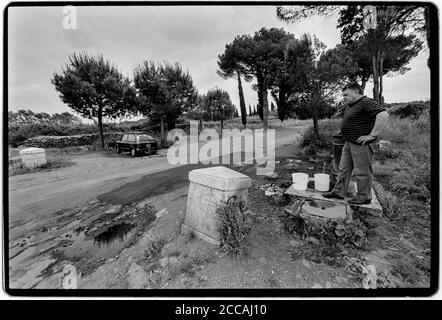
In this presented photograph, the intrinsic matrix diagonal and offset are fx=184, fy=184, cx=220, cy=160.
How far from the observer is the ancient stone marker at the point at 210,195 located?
2059mm

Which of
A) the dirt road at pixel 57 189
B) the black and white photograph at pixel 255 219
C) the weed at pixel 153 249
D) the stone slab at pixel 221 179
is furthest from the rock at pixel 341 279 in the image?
the dirt road at pixel 57 189

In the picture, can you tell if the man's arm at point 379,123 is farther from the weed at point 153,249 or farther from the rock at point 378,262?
the weed at point 153,249

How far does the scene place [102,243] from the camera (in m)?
2.74

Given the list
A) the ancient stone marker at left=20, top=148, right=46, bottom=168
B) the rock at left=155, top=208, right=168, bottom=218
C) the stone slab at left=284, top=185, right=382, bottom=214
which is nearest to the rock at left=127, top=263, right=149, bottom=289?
the rock at left=155, top=208, right=168, bottom=218

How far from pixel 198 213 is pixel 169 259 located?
59 centimetres

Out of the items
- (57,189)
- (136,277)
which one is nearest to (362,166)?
(136,277)

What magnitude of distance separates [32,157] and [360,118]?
33.7 ft

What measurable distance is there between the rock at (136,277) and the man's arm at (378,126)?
9.07 ft

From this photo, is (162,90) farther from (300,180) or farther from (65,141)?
(300,180)

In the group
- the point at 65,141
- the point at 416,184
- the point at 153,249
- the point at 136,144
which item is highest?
the point at 65,141

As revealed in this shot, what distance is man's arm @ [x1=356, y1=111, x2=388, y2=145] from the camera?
6.47 ft

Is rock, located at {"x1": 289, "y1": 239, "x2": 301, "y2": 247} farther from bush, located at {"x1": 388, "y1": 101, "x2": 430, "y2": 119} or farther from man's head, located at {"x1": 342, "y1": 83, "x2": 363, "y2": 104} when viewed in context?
bush, located at {"x1": 388, "y1": 101, "x2": 430, "y2": 119}

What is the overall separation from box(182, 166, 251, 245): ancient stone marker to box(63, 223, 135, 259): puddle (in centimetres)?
104

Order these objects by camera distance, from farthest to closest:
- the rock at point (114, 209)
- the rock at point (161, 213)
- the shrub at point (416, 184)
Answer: the rock at point (114, 209)
the rock at point (161, 213)
the shrub at point (416, 184)
